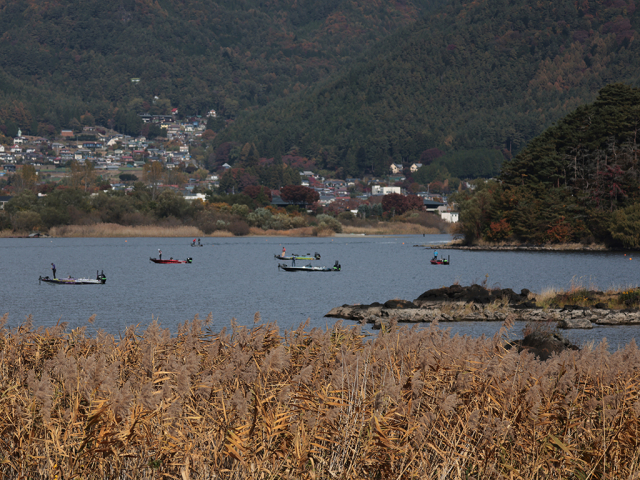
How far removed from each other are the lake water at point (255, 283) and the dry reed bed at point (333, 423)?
1418 cm

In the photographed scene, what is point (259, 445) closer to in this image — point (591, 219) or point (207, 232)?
point (591, 219)

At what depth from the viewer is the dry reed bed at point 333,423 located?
8.66m

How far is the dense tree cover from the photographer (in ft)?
370

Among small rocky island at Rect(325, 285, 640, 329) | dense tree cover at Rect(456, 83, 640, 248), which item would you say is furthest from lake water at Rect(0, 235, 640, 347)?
dense tree cover at Rect(456, 83, 640, 248)

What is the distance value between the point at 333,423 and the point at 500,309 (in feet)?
112

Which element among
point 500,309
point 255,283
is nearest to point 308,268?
point 255,283

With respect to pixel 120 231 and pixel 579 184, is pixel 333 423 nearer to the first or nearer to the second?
pixel 579 184

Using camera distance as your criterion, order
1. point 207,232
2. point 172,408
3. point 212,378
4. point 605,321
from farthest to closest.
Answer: point 207,232, point 605,321, point 212,378, point 172,408

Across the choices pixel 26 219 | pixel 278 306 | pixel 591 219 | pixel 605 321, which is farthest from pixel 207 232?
pixel 605 321

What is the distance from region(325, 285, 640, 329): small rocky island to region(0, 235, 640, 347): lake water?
1407 mm

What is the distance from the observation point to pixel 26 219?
171 m

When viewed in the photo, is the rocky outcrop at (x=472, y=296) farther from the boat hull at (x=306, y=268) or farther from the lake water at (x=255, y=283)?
the boat hull at (x=306, y=268)

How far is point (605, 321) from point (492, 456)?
100ft

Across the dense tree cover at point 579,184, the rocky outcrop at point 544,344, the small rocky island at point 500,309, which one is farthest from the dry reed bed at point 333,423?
the dense tree cover at point 579,184
